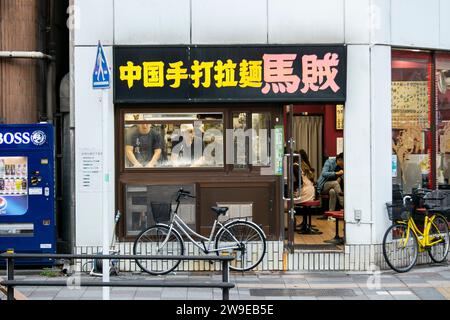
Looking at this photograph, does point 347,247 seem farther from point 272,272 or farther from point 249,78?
point 249,78

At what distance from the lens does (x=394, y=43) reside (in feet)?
37.6

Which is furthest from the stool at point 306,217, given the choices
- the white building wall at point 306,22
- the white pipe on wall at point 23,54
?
the white pipe on wall at point 23,54

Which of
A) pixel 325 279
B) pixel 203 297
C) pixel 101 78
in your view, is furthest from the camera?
pixel 325 279

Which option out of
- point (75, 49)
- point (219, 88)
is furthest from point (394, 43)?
point (75, 49)

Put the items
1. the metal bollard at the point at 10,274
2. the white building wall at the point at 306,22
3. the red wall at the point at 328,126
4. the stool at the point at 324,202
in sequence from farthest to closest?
the red wall at the point at 328,126
the stool at the point at 324,202
the white building wall at the point at 306,22
the metal bollard at the point at 10,274

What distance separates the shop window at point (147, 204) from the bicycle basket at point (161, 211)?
6 cm

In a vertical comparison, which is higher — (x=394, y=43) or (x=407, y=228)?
(x=394, y=43)

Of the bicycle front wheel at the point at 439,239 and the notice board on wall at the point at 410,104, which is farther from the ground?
the notice board on wall at the point at 410,104

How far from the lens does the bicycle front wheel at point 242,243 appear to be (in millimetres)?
11070

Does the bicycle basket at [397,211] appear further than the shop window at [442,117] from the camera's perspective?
No

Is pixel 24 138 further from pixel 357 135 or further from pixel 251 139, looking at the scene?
pixel 357 135

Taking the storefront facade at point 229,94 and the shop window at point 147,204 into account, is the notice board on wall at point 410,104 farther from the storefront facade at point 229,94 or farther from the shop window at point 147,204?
the shop window at point 147,204

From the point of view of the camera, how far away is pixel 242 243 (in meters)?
11.1

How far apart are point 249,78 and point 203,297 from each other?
12.6 feet
